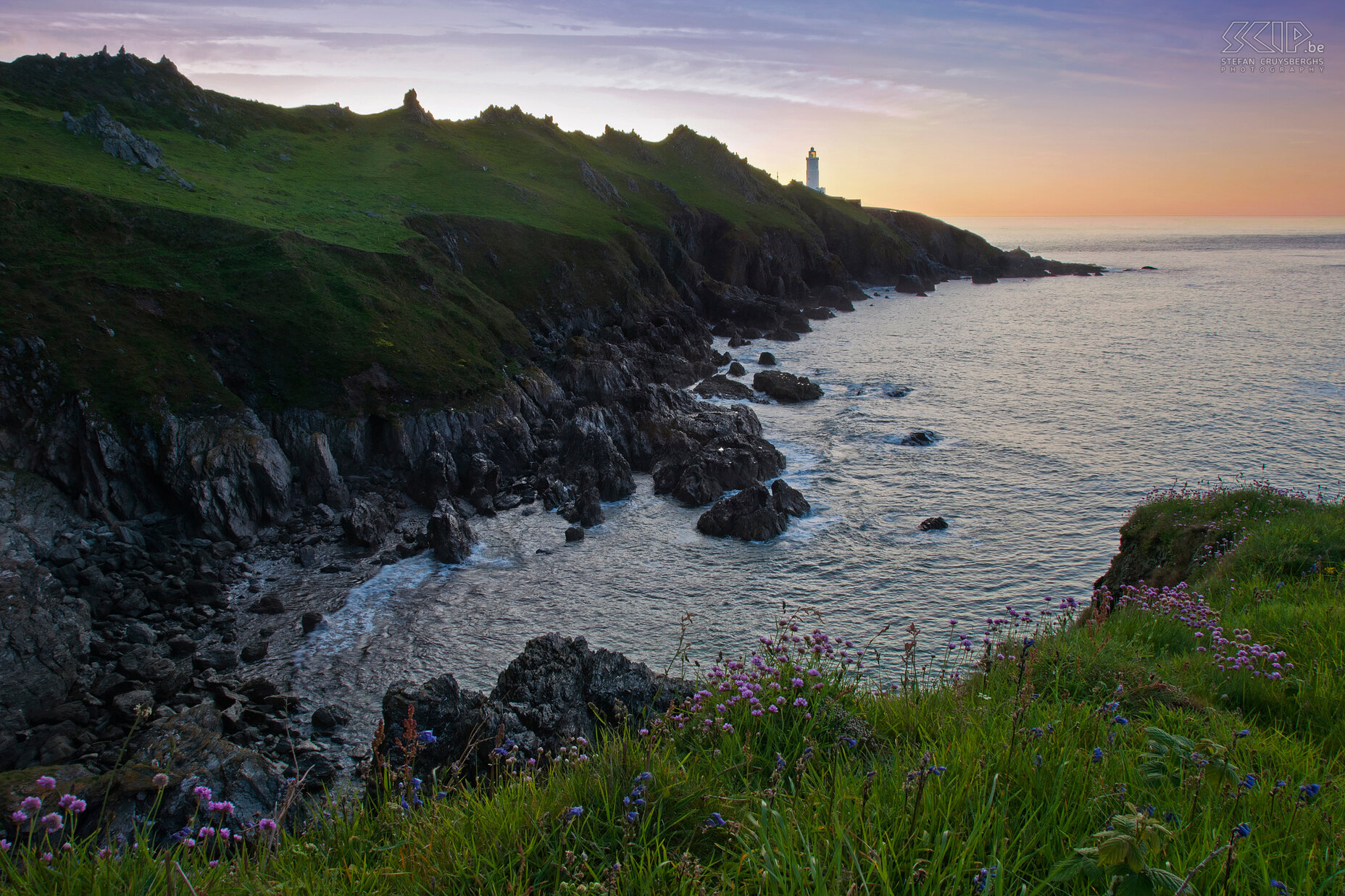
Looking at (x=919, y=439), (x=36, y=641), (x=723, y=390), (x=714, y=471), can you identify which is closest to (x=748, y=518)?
(x=714, y=471)

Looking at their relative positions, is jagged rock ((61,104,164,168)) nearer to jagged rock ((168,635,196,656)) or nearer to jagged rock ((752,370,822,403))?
jagged rock ((168,635,196,656))

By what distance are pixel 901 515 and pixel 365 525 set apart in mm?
22231

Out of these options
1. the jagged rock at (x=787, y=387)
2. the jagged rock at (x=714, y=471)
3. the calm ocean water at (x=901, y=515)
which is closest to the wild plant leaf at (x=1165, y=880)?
the calm ocean water at (x=901, y=515)

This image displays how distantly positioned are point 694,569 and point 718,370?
35.7 meters

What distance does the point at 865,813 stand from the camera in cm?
414

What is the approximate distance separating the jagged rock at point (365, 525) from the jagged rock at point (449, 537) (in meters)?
1.86

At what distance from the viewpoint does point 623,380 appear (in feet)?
152

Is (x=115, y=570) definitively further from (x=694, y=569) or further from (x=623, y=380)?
(x=623, y=380)

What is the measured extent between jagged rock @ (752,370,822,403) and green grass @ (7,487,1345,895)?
43.9 metres

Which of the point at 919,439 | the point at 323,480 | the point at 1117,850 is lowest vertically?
the point at 323,480

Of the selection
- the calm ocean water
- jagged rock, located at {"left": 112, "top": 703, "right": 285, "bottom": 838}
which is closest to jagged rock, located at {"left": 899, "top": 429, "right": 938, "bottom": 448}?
the calm ocean water

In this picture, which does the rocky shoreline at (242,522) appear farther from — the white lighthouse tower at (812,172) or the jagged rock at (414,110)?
the white lighthouse tower at (812,172)

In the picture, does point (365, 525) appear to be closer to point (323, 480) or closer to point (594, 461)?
point (323, 480)

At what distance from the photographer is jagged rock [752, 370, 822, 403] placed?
165 ft
